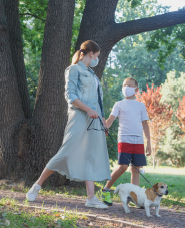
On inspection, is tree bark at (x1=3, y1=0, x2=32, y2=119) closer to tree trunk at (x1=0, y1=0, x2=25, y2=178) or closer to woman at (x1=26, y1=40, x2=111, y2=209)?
tree trunk at (x1=0, y1=0, x2=25, y2=178)

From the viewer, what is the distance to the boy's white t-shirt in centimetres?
472

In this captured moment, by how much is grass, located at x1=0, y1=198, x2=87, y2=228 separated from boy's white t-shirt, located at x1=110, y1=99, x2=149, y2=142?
1734 millimetres

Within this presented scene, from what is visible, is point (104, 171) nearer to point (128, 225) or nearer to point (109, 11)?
point (128, 225)

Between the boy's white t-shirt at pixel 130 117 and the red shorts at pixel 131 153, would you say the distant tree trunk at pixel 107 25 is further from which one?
the red shorts at pixel 131 153

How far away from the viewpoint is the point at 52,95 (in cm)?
595

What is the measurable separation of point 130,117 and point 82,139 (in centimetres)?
114

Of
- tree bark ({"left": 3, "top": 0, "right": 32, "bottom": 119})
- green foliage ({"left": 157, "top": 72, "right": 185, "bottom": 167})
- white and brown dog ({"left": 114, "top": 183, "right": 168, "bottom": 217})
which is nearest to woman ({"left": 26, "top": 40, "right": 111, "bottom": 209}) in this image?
white and brown dog ({"left": 114, "top": 183, "right": 168, "bottom": 217})

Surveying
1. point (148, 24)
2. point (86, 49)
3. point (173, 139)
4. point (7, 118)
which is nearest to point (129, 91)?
point (86, 49)

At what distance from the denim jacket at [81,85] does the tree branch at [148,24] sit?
239 centimetres

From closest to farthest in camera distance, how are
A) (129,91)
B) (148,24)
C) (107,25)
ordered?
(129,91)
(148,24)
(107,25)

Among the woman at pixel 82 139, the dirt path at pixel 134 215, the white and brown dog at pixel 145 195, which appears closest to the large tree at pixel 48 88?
the dirt path at pixel 134 215

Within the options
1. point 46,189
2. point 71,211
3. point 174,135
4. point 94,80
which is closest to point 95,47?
point 94,80

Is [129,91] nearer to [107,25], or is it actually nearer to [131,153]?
[131,153]

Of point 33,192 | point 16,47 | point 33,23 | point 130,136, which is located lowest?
point 33,192
